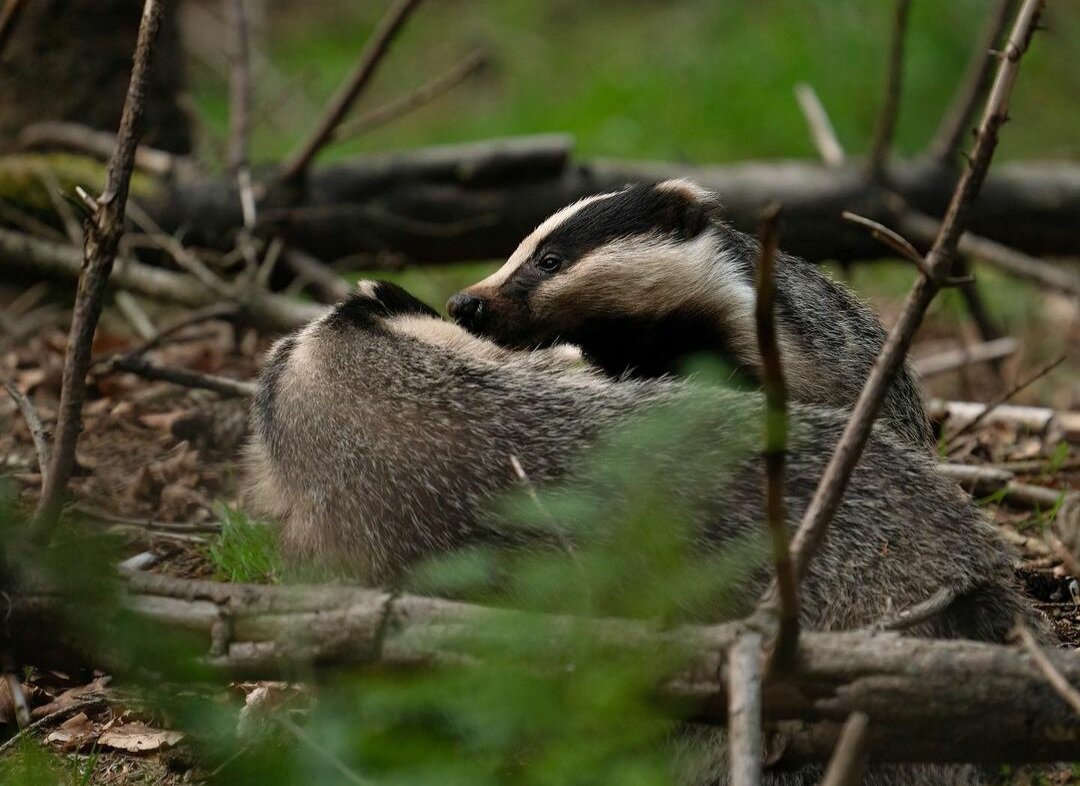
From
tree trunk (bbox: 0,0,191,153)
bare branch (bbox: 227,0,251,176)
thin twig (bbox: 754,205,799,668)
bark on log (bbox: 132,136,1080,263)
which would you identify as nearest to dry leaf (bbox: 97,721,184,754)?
thin twig (bbox: 754,205,799,668)

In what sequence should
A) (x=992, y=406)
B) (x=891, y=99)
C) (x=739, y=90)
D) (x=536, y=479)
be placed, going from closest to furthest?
1. (x=536, y=479)
2. (x=992, y=406)
3. (x=891, y=99)
4. (x=739, y=90)

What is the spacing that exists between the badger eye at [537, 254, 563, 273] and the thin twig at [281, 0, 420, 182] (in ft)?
7.11

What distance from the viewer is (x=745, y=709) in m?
2.37

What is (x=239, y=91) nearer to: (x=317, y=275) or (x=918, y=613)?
(x=317, y=275)

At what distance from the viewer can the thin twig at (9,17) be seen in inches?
195

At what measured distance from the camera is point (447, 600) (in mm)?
2846

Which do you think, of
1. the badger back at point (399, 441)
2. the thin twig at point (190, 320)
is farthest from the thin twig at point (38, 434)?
the thin twig at point (190, 320)

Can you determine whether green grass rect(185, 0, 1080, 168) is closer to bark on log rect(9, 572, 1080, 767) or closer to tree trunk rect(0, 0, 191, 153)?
tree trunk rect(0, 0, 191, 153)

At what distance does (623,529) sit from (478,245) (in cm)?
472

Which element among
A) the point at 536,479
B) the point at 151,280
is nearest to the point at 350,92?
the point at 151,280

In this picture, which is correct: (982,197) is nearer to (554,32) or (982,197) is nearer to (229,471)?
(229,471)

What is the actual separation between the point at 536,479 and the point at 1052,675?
116 cm

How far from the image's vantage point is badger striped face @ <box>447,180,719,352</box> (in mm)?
4574

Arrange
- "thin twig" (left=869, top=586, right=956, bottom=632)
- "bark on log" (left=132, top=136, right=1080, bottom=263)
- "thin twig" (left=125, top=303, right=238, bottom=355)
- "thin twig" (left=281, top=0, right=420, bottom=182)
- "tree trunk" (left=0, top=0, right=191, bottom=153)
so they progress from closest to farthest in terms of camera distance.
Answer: "thin twig" (left=869, top=586, right=956, bottom=632), "thin twig" (left=125, top=303, right=238, bottom=355), "thin twig" (left=281, top=0, right=420, bottom=182), "bark on log" (left=132, top=136, right=1080, bottom=263), "tree trunk" (left=0, top=0, right=191, bottom=153)
